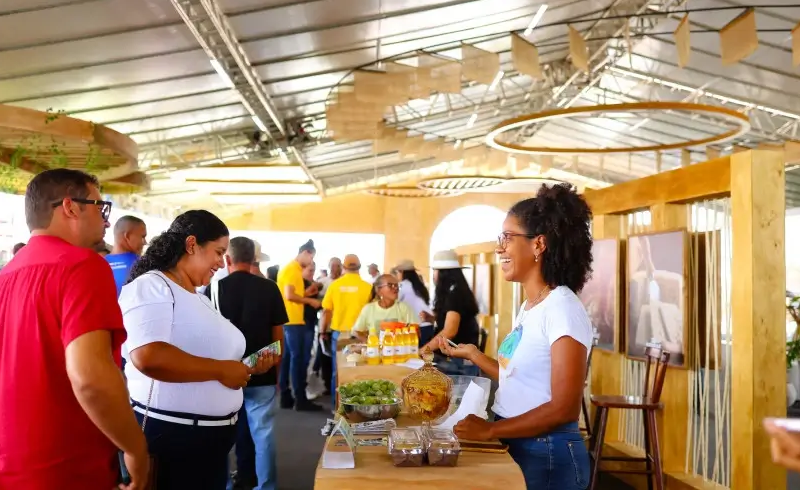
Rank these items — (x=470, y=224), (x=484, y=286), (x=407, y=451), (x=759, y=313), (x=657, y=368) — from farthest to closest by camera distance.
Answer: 1. (x=470, y=224)
2. (x=484, y=286)
3. (x=657, y=368)
4. (x=759, y=313)
5. (x=407, y=451)

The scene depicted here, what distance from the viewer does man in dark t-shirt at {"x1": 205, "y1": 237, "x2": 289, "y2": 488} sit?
3.95 meters

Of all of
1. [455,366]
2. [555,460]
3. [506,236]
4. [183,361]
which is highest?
[506,236]

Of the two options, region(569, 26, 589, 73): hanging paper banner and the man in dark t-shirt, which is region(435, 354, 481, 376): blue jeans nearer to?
the man in dark t-shirt

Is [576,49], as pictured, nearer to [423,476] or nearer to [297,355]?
[297,355]

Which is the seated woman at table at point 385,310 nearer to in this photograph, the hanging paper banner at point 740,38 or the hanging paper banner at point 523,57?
the hanging paper banner at point 523,57

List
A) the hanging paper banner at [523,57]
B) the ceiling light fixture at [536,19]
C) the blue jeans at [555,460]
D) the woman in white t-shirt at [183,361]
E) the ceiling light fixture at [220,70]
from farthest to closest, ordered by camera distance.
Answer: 1. the ceiling light fixture at [536,19]
2. the ceiling light fixture at [220,70]
3. the hanging paper banner at [523,57]
4. the woman in white t-shirt at [183,361]
5. the blue jeans at [555,460]

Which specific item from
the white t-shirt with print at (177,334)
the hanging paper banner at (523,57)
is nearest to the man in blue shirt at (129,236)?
the white t-shirt with print at (177,334)

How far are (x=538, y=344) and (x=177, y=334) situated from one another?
1.05 meters

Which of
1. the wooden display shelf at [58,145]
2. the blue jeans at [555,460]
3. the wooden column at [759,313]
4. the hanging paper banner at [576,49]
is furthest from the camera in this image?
the hanging paper banner at [576,49]

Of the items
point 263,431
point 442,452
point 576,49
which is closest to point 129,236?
point 263,431

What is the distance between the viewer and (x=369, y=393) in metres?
2.43

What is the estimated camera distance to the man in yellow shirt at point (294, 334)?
6930 millimetres

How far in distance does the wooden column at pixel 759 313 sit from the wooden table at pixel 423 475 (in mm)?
2077

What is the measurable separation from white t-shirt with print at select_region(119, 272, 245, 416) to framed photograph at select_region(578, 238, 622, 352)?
3193 millimetres
